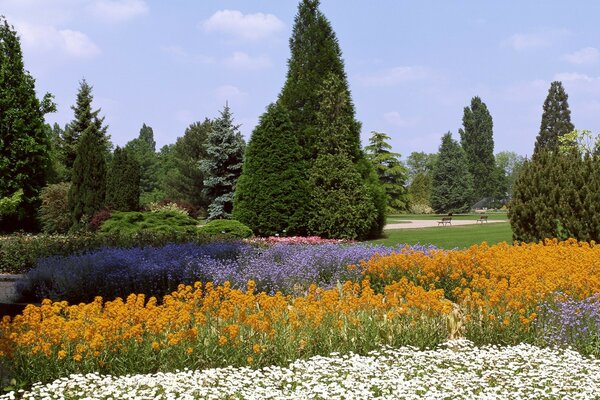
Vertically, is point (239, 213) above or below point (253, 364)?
above

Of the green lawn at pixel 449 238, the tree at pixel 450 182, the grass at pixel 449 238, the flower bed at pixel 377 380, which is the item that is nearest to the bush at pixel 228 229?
the grass at pixel 449 238

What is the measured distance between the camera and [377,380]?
516 centimetres

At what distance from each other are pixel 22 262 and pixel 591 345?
1288cm

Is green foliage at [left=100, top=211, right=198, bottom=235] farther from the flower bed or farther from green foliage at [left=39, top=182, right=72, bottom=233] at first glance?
the flower bed

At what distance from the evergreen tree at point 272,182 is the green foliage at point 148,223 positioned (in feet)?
8.21

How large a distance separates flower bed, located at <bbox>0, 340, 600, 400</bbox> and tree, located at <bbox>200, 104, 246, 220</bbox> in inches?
1130

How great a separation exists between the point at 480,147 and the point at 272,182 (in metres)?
55.9

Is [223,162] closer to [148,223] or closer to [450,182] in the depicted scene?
[148,223]

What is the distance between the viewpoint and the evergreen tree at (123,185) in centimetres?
2986

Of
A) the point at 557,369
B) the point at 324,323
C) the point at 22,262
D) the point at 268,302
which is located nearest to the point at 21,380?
the point at 268,302

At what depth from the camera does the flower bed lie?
16.4 ft

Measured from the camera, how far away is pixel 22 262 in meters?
15.1

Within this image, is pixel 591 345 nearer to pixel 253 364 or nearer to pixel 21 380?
pixel 253 364

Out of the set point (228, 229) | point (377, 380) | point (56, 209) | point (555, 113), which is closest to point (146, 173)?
point (56, 209)
